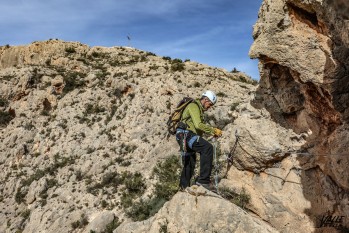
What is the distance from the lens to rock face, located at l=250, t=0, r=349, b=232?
7.09 m

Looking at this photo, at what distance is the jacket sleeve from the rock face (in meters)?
2.28

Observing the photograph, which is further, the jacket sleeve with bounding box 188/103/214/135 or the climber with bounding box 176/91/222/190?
the climber with bounding box 176/91/222/190

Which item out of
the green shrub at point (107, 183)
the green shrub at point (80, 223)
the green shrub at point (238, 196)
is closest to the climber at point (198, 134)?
the green shrub at point (238, 196)

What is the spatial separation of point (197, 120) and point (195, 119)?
6cm

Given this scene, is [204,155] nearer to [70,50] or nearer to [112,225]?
[112,225]

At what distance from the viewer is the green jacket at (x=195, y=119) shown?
790 cm

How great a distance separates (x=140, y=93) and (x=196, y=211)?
22.9 m

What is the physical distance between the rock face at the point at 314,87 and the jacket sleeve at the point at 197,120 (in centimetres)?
228

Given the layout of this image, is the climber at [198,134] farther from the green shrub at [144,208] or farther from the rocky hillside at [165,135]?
the green shrub at [144,208]

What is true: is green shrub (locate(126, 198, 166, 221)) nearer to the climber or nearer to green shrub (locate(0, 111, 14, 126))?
the climber

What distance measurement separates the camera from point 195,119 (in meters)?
8.05

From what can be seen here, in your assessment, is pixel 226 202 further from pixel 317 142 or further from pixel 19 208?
pixel 19 208

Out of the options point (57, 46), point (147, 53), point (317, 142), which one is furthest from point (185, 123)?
point (57, 46)

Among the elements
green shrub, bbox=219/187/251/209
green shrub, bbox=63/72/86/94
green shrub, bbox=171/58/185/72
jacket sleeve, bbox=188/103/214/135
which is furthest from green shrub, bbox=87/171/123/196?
jacket sleeve, bbox=188/103/214/135
